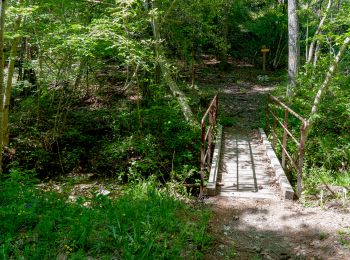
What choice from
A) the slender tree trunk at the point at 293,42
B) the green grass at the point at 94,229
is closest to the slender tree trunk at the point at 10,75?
the green grass at the point at 94,229

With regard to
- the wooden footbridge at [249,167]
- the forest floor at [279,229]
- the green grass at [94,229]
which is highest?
the green grass at [94,229]

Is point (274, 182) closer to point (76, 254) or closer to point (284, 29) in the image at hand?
point (76, 254)

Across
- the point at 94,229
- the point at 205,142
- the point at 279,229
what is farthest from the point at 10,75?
the point at 279,229

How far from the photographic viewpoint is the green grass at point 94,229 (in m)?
3.08

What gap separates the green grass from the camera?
3080 mm

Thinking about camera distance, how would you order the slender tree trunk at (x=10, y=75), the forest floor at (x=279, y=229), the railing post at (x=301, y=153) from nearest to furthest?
the forest floor at (x=279, y=229), the railing post at (x=301, y=153), the slender tree trunk at (x=10, y=75)

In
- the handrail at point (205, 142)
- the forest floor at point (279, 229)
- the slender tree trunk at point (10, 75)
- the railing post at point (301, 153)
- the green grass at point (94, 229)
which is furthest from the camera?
the slender tree trunk at point (10, 75)

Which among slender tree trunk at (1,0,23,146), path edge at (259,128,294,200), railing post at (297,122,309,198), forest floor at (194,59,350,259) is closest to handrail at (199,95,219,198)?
forest floor at (194,59,350,259)

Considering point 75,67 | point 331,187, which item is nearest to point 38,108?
point 75,67

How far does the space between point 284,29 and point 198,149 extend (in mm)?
13308

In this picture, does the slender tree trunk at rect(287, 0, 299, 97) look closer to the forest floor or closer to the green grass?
the forest floor

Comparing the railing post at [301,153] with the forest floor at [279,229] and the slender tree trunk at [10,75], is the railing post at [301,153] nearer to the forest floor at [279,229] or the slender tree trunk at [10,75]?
the forest floor at [279,229]

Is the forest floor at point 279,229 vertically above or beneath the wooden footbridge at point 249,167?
beneath

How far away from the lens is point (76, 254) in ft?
9.68
